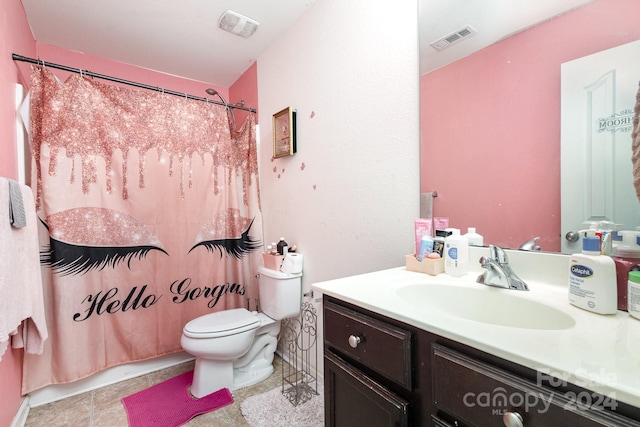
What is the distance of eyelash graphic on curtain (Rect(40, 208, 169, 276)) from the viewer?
5.47 ft

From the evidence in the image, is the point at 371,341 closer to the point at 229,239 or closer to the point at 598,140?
the point at 598,140

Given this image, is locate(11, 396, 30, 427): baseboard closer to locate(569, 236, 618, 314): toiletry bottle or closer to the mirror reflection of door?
locate(569, 236, 618, 314): toiletry bottle

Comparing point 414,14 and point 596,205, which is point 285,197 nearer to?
point 414,14

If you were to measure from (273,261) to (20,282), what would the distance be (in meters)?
1.23

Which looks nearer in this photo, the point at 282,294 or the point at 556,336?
the point at 556,336

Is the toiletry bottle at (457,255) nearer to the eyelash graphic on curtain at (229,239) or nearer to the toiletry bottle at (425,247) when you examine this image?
the toiletry bottle at (425,247)

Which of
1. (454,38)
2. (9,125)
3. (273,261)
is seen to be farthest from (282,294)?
(9,125)

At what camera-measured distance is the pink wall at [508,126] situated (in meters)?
0.84

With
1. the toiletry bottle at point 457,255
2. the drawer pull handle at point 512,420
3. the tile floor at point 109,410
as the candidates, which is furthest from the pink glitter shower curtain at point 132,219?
the drawer pull handle at point 512,420

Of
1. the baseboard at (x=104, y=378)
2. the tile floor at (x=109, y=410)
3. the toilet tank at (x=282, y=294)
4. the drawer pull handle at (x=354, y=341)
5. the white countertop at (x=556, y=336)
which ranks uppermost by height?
the white countertop at (x=556, y=336)

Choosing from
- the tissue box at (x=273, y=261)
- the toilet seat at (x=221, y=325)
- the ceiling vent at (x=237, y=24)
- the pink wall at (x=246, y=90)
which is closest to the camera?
the toilet seat at (x=221, y=325)

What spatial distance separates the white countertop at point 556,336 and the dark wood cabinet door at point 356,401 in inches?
8.2

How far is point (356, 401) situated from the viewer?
822mm

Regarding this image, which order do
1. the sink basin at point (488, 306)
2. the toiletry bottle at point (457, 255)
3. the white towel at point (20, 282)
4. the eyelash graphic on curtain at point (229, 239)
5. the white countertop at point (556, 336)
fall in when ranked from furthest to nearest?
1. the eyelash graphic on curtain at point (229, 239)
2. the white towel at point (20, 282)
3. the toiletry bottle at point (457, 255)
4. the sink basin at point (488, 306)
5. the white countertop at point (556, 336)
